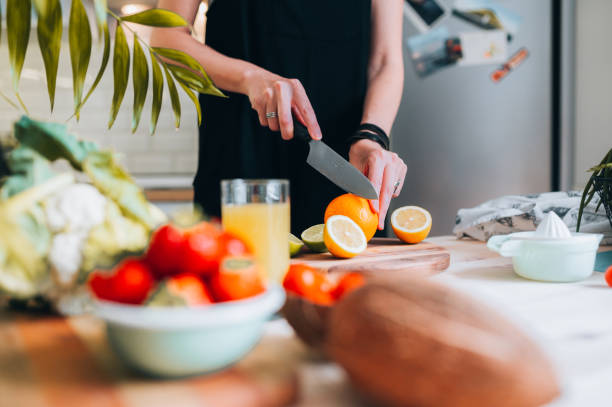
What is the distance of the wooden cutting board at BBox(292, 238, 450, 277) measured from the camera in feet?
3.07

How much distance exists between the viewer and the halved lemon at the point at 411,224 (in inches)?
47.4

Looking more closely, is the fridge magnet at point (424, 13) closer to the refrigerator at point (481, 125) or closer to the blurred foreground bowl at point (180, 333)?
the refrigerator at point (481, 125)

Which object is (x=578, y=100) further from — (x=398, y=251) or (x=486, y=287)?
(x=486, y=287)

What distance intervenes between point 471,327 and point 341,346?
0.11 metres

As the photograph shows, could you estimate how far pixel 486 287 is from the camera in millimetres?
842

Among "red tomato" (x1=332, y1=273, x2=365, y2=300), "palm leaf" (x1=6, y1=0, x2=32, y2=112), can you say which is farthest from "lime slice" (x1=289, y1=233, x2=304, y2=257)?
"palm leaf" (x1=6, y1=0, x2=32, y2=112)

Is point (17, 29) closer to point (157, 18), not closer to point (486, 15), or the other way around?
point (157, 18)

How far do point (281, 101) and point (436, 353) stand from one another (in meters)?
0.84

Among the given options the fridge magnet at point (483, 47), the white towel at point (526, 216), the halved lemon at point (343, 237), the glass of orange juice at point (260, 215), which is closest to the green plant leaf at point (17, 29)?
the glass of orange juice at point (260, 215)

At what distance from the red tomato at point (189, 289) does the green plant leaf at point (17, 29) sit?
522mm

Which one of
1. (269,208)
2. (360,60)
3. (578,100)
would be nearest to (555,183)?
(578,100)

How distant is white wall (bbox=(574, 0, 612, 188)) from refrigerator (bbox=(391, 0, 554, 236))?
0.12 m

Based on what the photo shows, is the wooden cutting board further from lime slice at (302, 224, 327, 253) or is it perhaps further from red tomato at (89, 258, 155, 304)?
red tomato at (89, 258, 155, 304)

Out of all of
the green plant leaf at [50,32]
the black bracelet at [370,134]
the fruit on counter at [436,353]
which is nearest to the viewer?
the fruit on counter at [436,353]
